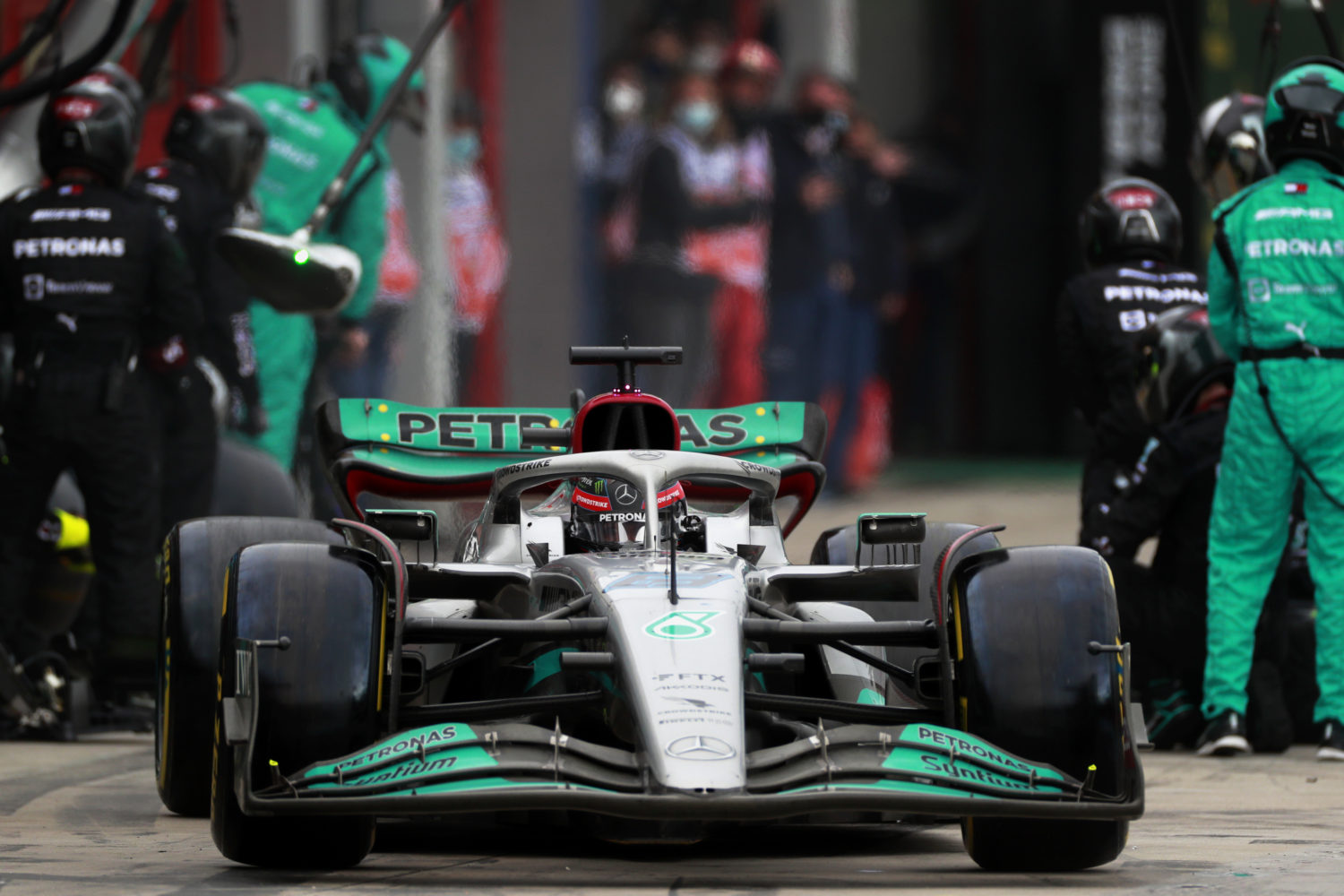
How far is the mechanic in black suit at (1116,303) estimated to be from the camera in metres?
9.37

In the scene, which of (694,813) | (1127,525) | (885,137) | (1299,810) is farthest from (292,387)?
(885,137)

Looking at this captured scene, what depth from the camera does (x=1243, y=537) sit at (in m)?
8.35

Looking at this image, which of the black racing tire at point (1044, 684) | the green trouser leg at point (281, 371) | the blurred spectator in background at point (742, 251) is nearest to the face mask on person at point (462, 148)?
the blurred spectator in background at point (742, 251)

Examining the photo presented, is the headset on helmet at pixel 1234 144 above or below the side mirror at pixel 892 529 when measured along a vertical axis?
above

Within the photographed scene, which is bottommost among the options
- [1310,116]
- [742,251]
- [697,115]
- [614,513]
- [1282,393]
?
[614,513]

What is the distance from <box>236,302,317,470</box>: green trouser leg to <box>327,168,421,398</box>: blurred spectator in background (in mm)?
834

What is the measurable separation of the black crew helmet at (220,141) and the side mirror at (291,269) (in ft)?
2.46

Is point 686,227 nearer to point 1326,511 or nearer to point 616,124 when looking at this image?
point 616,124

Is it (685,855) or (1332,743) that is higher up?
(685,855)

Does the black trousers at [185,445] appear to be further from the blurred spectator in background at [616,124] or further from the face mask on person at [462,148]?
the blurred spectator in background at [616,124]

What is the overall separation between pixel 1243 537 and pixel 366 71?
6389 mm

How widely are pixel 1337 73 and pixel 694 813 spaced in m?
4.61

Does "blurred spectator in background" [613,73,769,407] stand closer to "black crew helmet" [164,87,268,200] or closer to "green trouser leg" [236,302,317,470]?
"green trouser leg" [236,302,317,470]

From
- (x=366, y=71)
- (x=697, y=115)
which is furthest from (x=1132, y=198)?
(x=697, y=115)
